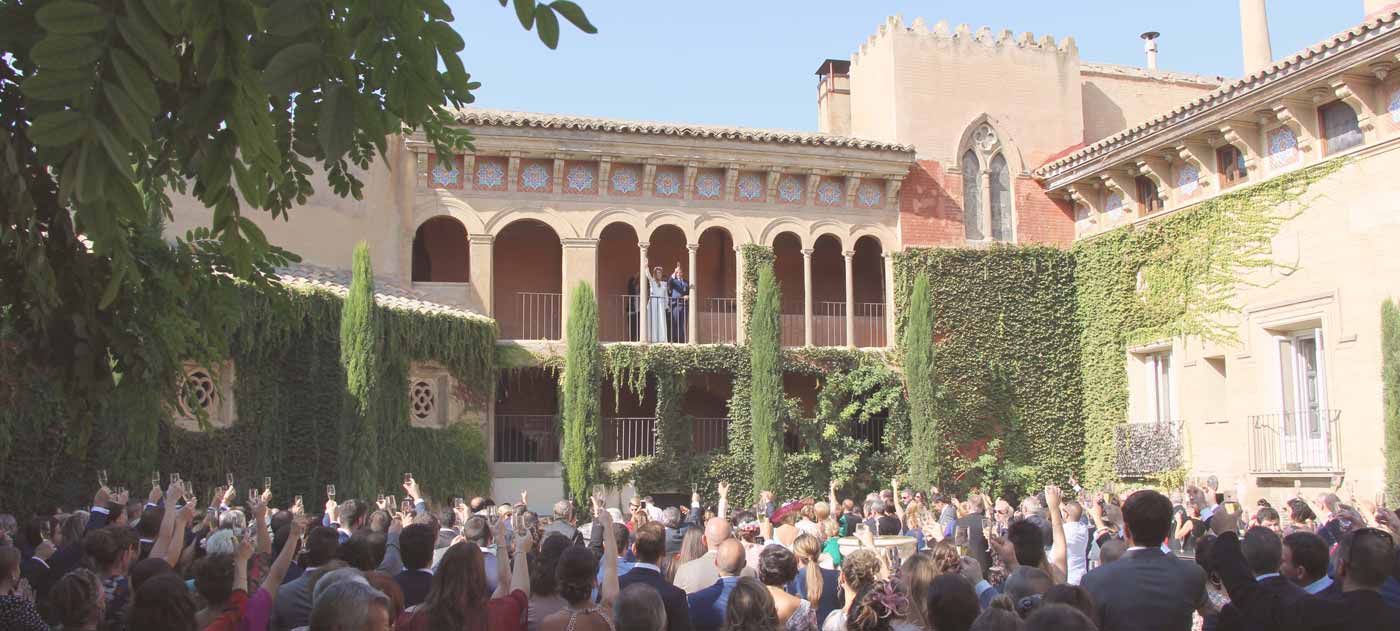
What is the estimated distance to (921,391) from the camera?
25.3 m

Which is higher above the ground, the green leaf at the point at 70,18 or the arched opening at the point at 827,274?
the arched opening at the point at 827,274

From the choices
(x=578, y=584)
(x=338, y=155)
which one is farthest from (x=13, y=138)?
(x=578, y=584)

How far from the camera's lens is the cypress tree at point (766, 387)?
24641mm

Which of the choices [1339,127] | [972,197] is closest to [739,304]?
[972,197]

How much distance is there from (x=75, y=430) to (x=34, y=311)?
1063 mm

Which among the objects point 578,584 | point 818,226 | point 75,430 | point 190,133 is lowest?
point 578,584

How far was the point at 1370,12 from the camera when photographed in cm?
2159

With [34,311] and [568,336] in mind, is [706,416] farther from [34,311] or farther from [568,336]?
[34,311]

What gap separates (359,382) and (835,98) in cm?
1448

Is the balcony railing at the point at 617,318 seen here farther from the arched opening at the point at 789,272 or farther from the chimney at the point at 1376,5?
the chimney at the point at 1376,5

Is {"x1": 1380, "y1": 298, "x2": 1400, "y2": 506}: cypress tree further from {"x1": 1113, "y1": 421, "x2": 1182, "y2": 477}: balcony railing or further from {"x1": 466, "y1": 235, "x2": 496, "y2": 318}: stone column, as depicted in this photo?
{"x1": 466, "y1": 235, "x2": 496, "y2": 318}: stone column

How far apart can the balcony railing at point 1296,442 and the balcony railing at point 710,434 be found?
1010 centimetres

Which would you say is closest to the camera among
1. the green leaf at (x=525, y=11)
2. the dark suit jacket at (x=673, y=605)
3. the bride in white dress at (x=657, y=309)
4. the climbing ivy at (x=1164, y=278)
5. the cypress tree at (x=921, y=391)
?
the green leaf at (x=525, y=11)

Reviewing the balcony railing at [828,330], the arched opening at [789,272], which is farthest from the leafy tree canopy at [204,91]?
the arched opening at [789,272]
